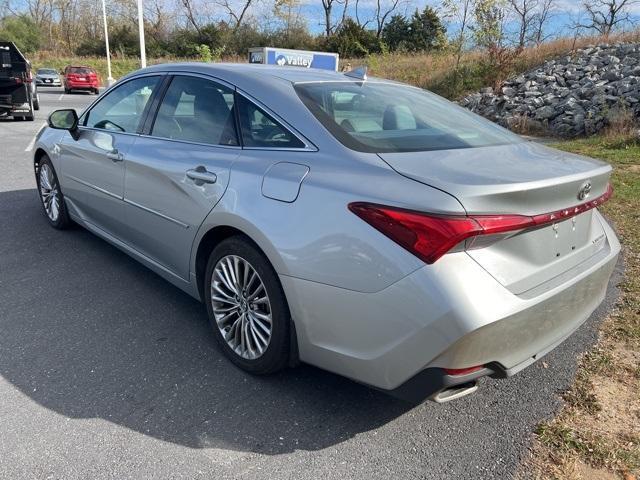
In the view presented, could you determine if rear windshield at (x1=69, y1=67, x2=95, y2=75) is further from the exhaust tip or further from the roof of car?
the exhaust tip

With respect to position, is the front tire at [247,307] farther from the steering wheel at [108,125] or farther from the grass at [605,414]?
the steering wheel at [108,125]

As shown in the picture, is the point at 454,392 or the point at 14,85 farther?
the point at 14,85

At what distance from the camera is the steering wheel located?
3976 millimetres

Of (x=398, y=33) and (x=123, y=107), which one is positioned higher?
(x=398, y=33)

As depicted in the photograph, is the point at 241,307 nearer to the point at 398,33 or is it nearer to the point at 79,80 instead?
the point at 79,80

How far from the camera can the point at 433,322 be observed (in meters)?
1.98

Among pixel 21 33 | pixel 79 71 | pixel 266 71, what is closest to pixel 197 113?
pixel 266 71

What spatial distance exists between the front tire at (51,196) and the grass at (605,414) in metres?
4.38

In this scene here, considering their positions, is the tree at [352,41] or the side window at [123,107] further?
the tree at [352,41]

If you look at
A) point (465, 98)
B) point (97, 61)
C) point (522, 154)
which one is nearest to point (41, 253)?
point (522, 154)

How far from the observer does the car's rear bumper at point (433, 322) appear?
6.46 feet

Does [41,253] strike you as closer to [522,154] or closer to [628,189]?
Answer: [522,154]

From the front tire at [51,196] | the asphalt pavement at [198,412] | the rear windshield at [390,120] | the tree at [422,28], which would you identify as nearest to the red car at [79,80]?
the tree at [422,28]

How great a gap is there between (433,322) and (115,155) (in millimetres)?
2757
